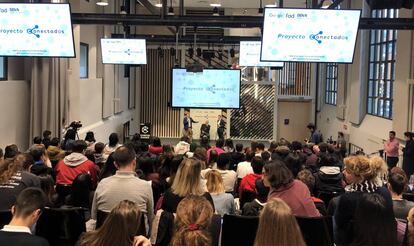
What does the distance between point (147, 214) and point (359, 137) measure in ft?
37.2

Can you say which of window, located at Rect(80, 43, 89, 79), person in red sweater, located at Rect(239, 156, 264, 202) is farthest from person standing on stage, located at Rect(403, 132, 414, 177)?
window, located at Rect(80, 43, 89, 79)

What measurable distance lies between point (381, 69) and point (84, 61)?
8.13 meters

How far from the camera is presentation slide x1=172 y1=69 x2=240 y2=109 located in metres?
12.3

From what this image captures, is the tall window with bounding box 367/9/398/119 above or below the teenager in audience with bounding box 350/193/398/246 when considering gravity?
above

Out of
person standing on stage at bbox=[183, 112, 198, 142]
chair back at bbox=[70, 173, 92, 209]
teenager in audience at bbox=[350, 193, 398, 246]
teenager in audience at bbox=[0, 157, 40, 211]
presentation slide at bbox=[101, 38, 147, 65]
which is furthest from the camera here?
person standing on stage at bbox=[183, 112, 198, 142]

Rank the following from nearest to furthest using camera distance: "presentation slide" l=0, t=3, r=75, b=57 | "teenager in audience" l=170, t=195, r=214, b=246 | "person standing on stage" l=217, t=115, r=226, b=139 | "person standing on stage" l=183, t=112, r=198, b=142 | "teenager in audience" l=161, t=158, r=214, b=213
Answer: "teenager in audience" l=170, t=195, r=214, b=246 → "teenager in audience" l=161, t=158, r=214, b=213 → "presentation slide" l=0, t=3, r=75, b=57 → "person standing on stage" l=183, t=112, r=198, b=142 → "person standing on stage" l=217, t=115, r=226, b=139

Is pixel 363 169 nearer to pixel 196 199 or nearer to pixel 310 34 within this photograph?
pixel 196 199

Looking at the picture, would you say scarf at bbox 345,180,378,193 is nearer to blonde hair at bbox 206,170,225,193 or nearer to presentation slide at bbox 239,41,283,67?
blonde hair at bbox 206,170,225,193

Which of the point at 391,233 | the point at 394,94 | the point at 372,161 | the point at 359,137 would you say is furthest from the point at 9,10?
the point at 359,137

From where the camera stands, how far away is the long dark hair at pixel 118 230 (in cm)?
241

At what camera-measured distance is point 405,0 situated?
8.15 m

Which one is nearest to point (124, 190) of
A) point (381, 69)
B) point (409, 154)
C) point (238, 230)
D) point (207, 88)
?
point (238, 230)

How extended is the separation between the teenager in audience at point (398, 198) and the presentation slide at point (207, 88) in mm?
8377

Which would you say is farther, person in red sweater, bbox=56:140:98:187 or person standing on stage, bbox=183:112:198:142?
person standing on stage, bbox=183:112:198:142
